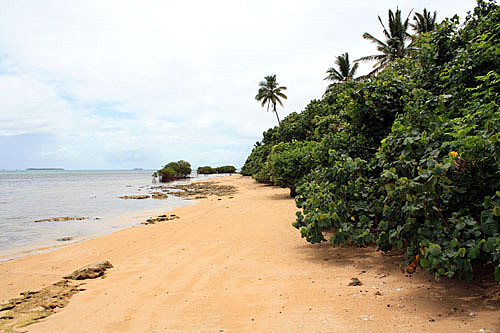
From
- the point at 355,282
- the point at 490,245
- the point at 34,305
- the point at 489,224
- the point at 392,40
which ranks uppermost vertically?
the point at 392,40

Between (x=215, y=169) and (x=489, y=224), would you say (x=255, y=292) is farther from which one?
(x=215, y=169)

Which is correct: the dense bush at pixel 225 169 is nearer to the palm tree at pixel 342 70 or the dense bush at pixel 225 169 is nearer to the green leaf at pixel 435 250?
the palm tree at pixel 342 70

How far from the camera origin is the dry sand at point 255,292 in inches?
122

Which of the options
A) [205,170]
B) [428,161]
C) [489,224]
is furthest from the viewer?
[205,170]

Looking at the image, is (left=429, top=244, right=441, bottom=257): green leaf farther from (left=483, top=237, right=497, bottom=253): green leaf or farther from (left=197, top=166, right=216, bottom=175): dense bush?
(left=197, top=166, right=216, bottom=175): dense bush

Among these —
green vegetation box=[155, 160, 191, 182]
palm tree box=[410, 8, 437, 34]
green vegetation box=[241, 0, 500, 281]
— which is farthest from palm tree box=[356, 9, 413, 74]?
green vegetation box=[155, 160, 191, 182]

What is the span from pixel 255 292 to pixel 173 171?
5011 centimetres

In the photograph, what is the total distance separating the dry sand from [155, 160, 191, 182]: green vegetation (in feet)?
143

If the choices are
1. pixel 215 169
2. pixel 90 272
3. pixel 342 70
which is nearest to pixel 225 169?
pixel 215 169

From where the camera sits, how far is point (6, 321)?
3955 mm

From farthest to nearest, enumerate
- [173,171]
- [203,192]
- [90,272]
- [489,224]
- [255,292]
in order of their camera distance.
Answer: [173,171] → [203,192] → [90,272] → [255,292] → [489,224]

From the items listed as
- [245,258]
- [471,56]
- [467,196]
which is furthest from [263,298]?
[471,56]

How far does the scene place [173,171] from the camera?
52.5m

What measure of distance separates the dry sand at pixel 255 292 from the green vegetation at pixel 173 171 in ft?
143
